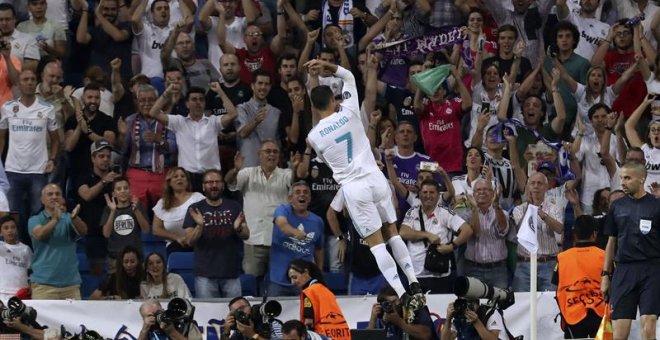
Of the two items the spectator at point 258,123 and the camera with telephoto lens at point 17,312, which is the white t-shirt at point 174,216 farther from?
Result: the camera with telephoto lens at point 17,312

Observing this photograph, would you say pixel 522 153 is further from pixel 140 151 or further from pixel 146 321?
pixel 146 321

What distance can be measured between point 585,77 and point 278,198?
16.0 ft

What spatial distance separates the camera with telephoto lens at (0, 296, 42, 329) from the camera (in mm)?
17688

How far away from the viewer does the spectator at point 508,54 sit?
22828mm

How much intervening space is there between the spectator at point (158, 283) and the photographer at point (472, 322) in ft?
11.6

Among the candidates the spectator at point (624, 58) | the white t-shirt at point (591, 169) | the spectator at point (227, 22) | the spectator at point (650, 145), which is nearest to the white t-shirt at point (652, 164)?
the spectator at point (650, 145)

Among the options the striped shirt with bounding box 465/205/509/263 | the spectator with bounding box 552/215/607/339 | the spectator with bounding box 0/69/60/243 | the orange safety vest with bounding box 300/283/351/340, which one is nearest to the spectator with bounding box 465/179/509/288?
the striped shirt with bounding box 465/205/509/263

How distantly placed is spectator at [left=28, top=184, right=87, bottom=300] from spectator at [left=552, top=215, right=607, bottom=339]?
18.5 feet

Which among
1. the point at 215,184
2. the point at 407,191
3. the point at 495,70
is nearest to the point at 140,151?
the point at 215,184

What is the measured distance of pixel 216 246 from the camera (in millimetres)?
19938

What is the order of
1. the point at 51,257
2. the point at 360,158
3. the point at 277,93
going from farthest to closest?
the point at 277,93
the point at 51,257
the point at 360,158

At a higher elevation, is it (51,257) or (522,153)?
Answer: (522,153)

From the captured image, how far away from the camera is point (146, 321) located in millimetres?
17594

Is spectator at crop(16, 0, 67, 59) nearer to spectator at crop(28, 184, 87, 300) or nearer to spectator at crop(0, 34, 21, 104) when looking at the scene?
spectator at crop(0, 34, 21, 104)
